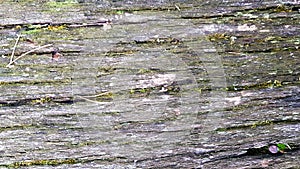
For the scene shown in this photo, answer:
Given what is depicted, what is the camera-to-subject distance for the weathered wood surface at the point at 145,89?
1.84 metres

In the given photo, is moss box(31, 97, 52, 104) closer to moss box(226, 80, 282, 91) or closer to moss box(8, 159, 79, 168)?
moss box(8, 159, 79, 168)

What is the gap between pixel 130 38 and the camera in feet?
6.41

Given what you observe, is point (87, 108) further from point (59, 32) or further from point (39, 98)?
point (59, 32)

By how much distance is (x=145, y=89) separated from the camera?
6.22 ft

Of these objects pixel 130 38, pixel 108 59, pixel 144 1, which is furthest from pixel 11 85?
pixel 144 1

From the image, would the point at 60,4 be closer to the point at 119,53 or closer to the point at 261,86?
the point at 119,53

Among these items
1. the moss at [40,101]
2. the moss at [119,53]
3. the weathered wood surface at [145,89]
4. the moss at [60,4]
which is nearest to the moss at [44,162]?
the weathered wood surface at [145,89]

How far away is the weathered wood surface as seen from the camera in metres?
1.84

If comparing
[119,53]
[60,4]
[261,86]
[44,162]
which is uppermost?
[60,4]

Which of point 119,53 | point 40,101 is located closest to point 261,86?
point 119,53

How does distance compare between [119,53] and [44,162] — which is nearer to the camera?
[44,162]

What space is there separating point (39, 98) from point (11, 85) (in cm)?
13

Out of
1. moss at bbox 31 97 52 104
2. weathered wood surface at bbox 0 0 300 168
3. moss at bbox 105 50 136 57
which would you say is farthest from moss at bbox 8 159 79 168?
moss at bbox 105 50 136 57

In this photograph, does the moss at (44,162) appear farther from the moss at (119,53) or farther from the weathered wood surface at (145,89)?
the moss at (119,53)
